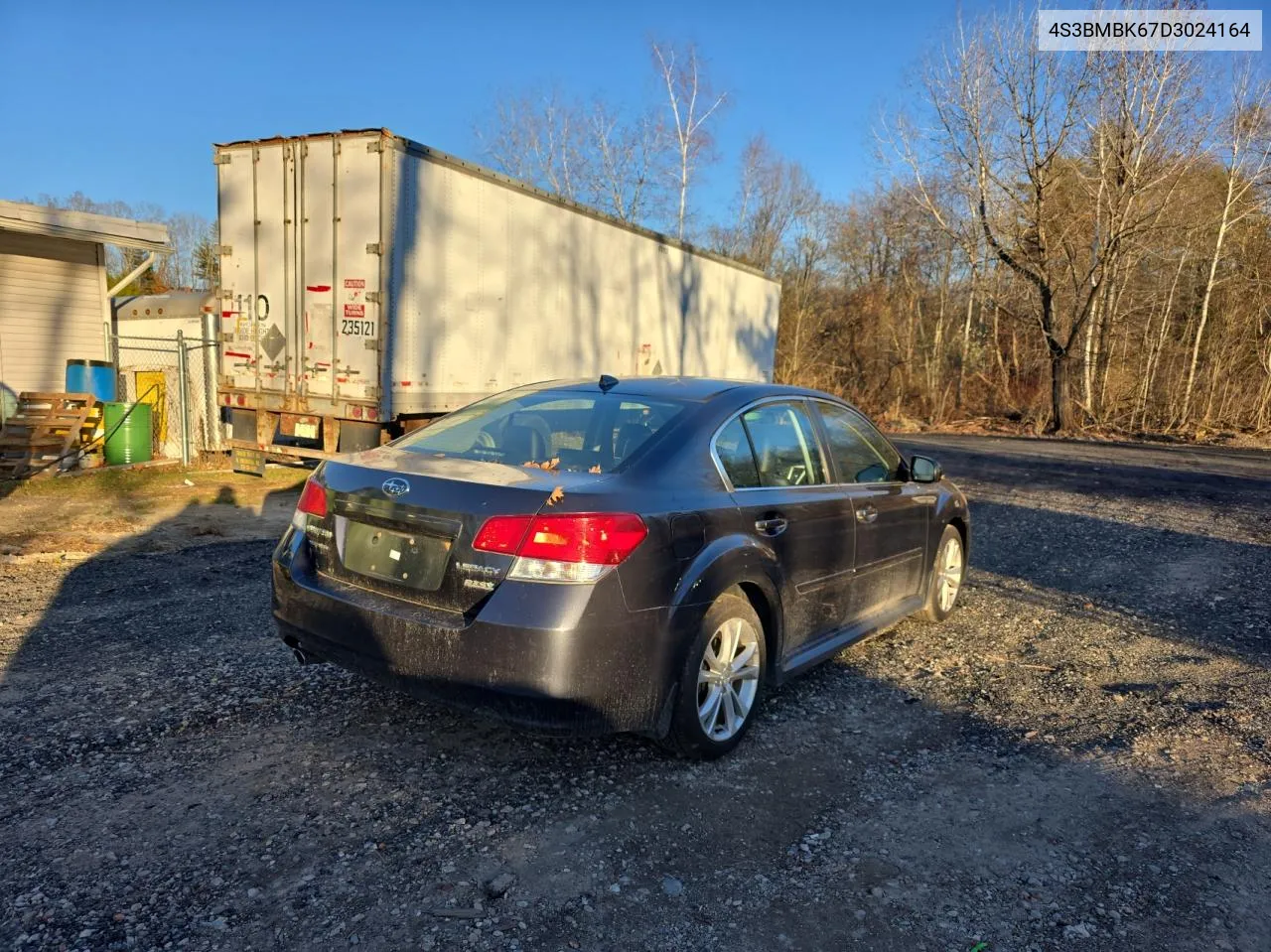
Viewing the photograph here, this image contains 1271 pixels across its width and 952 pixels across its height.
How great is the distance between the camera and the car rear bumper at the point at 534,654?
2896 millimetres

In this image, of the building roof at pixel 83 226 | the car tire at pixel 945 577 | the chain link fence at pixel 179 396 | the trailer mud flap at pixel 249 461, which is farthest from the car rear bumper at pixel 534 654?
the building roof at pixel 83 226

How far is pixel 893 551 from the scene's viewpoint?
15.4ft

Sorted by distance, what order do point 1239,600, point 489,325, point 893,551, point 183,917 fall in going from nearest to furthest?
1. point 183,917
2. point 893,551
3. point 1239,600
4. point 489,325

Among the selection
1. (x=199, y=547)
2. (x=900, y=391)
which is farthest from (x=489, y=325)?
(x=900, y=391)

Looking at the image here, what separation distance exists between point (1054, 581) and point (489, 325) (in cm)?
631

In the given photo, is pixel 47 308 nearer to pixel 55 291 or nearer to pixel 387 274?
pixel 55 291

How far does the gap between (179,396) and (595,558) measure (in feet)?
44.3

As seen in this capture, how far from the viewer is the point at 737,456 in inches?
148

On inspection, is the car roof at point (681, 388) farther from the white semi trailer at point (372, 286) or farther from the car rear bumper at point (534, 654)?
the white semi trailer at point (372, 286)

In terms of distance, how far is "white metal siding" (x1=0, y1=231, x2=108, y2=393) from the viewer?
12797 millimetres

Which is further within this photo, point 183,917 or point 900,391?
point 900,391

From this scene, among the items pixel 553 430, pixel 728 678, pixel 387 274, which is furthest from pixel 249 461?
pixel 728 678

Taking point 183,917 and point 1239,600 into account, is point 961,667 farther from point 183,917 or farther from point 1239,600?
point 183,917

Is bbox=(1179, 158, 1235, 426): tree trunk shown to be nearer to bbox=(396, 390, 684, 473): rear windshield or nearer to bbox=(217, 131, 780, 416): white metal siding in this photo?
bbox=(217, 131, 780, 416): white metal siding
